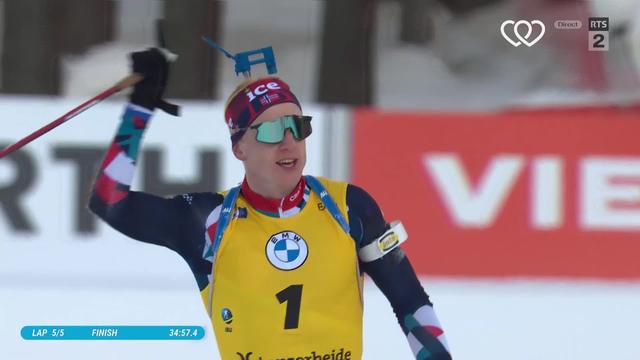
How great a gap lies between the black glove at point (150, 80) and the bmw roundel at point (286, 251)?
17.6 inches

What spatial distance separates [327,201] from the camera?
8.27 feet

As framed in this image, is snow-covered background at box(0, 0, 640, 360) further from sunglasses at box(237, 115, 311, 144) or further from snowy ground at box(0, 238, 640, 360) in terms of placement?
sunglasses at box(237, 115, 311, 144)

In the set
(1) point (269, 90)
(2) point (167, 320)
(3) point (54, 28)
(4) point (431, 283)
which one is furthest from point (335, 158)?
(1) point (269, 90)

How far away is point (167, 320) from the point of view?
3.82m

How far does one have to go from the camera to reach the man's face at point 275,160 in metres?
2.46

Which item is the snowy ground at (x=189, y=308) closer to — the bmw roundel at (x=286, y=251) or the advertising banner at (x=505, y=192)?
the advertising banner at (x=505, y=192)

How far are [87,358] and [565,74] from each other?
8.07 ft

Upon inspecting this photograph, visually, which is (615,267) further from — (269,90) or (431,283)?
(269,90)

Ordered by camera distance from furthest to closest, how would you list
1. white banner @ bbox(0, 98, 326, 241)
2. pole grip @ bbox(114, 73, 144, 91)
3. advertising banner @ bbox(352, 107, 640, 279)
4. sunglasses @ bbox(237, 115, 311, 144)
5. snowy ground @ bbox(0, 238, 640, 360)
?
advertising banner @ bbox(352, 107, 640, 279) → white banner @ bbox(0, 98, 326, 241) → snowy ground @ bbox(0, 238, 640, 360) → sunglasses @ bbox(237, 115, 311, 144) → pole grip @ bbox(114, 73, 144, 91)

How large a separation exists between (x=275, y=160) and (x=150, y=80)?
382 millimetres

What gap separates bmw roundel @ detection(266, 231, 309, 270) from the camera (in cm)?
247

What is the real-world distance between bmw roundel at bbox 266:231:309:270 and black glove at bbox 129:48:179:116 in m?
0.45

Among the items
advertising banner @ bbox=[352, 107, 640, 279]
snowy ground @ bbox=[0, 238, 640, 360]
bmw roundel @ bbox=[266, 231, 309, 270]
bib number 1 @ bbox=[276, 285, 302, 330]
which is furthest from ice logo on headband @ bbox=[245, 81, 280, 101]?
advertising banner @ bbox=[352, 107, 640, 279]

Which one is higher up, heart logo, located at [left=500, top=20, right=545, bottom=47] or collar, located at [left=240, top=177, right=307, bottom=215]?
heart logo, located at [left=500, top=20, right=545, bottom=47]
